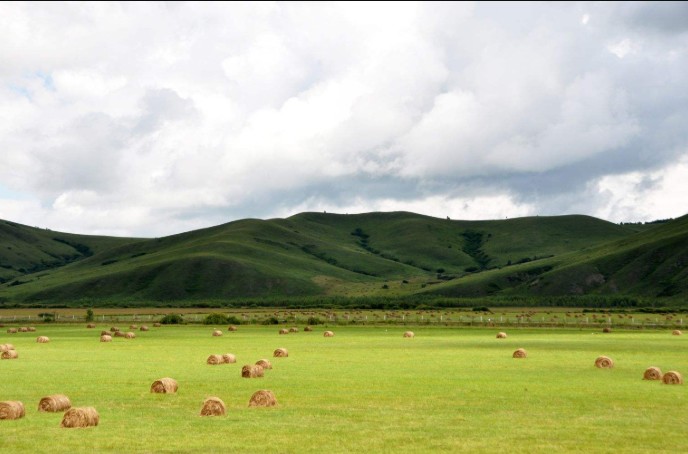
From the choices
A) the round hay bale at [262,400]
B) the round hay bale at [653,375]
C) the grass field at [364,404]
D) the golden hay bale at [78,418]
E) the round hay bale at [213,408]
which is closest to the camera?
the grass field at [364,404]

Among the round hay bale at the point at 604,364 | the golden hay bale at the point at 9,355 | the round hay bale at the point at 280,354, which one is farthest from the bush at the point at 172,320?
the round hay bale at the point at 604,364

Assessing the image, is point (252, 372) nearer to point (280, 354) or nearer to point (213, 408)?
point (213, 408)

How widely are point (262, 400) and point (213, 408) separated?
239cm

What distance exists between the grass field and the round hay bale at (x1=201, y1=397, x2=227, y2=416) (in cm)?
33

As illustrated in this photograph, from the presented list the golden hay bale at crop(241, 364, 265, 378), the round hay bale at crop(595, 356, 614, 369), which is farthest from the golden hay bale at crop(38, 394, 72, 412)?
the round hay bale at crop(595, 356, 614, 369)

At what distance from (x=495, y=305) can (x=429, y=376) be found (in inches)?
6301

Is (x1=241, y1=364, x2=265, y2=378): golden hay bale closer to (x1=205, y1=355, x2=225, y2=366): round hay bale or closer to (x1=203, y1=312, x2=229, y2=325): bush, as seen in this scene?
(x1=205, y1=355, x2=225, y2=366): round hay bale

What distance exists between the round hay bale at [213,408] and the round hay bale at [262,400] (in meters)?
1.86

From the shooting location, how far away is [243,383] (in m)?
34.5

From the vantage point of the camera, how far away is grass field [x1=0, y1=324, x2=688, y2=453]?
70.7ft

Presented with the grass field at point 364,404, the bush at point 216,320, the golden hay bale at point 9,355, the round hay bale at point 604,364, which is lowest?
the grass field at point 364,404

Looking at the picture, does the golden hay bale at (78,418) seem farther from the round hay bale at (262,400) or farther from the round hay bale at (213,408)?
the round hay bale at (262,400)

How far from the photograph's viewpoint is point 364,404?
28.6 m

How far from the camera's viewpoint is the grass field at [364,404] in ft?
70.7
